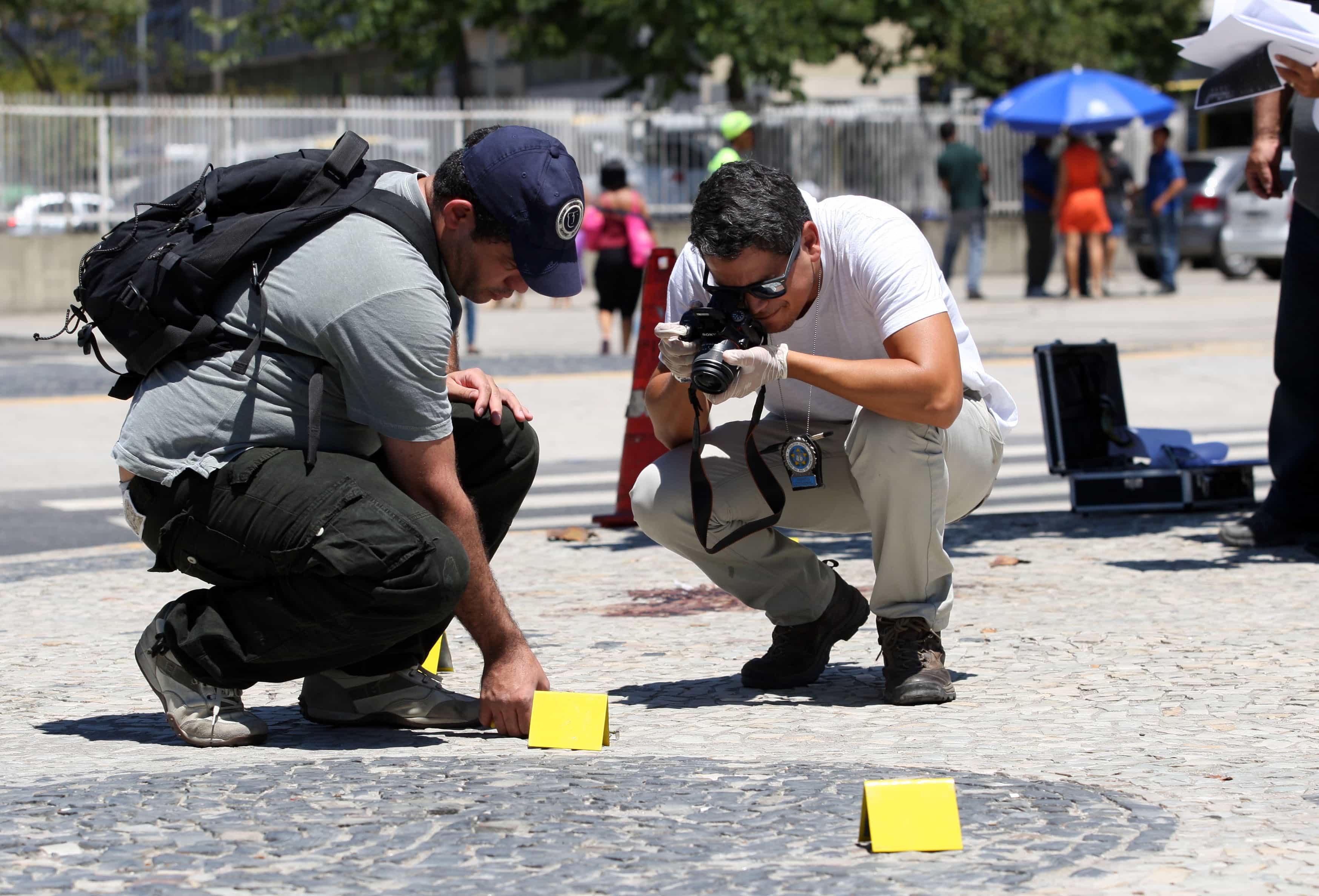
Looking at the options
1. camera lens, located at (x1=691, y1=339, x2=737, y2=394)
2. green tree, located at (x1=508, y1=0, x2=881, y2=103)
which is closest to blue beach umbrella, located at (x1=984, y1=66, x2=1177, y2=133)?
green tree, located at (x1=508, y1=0, x2=881, y2=103)

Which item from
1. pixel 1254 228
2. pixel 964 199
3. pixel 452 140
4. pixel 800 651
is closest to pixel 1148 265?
pixel 1254 228

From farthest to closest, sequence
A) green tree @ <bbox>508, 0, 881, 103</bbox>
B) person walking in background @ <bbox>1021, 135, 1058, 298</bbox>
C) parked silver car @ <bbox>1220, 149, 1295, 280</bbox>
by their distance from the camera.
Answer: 1. green tree @ <bbox>508, 0, 881, 103</bbox>
2. parked silver car @ <bbox>1220, 149, 1295, 280</bbox>
3. person walking in background @ <bbox>1021, 135, 1058, 298</bbox>

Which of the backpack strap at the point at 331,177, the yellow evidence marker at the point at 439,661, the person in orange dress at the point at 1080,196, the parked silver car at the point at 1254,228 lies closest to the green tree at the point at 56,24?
the person in orange dress at the point at 1080,196

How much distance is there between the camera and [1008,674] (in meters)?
4.48

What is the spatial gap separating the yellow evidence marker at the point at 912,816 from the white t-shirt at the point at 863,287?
1298 millimetres

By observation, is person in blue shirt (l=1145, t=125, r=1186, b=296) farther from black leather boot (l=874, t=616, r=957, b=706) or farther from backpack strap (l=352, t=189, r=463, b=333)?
backpack strap (l=352, t=189, r=463, b=333)

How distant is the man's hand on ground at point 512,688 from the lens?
3.80 metres

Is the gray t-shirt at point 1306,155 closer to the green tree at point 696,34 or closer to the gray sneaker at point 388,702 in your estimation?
the gray sneaker at point 388,702

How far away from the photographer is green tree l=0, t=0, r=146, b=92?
3488 centimetres

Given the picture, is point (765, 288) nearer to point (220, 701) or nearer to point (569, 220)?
point (569, 220)

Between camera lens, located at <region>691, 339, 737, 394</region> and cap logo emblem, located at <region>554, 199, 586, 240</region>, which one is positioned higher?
cap logo emblem, located at <region>554, 199, 586, 240</region>

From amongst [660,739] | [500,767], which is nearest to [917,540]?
[660,739]

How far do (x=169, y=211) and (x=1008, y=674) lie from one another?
88.9 inches

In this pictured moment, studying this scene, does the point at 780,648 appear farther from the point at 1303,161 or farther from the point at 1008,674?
the point at 1303,161
